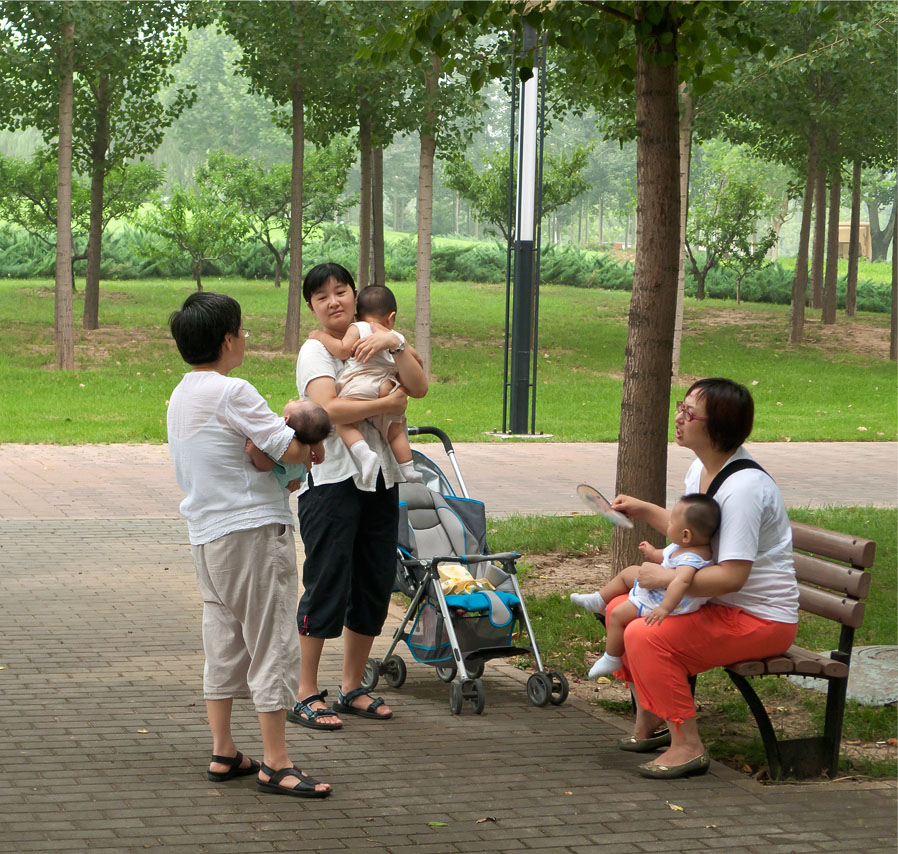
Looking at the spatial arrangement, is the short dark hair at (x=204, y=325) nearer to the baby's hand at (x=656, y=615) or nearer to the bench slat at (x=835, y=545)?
the baby's hand at (x=656, y=615)

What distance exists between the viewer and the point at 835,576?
4883 millimetres

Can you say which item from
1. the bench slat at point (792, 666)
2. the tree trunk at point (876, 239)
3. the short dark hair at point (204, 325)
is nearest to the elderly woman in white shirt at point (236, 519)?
the short dark hair at point (204, 325)

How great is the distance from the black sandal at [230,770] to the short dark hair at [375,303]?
1891 mm

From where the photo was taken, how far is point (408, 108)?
862 inches

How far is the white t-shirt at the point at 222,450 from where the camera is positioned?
4254 mm

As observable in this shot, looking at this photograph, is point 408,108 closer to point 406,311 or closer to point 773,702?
point 406,311

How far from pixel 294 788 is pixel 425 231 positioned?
1586 centimetres

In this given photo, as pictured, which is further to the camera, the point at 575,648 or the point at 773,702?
the point at 575,648

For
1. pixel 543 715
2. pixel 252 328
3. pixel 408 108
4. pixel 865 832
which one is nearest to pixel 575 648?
pixel 543 715

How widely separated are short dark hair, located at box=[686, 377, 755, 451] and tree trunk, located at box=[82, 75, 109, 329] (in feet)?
72.4

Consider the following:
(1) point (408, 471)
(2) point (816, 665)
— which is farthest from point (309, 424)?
(2) point (816, 665)

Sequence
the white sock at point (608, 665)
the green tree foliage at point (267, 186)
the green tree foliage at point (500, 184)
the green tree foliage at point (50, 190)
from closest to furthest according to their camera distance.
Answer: the white sock at point (608, 665) → the green tree foliage at point (50, 190) → the green tree foliage at point (267, 186) → the green tree foliage at point (500, 184)

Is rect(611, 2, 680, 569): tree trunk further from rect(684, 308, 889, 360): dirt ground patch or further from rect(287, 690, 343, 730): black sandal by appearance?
rect(684, 308, 889, 360): dirt ground patch

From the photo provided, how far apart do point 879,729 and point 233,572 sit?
2.87m
